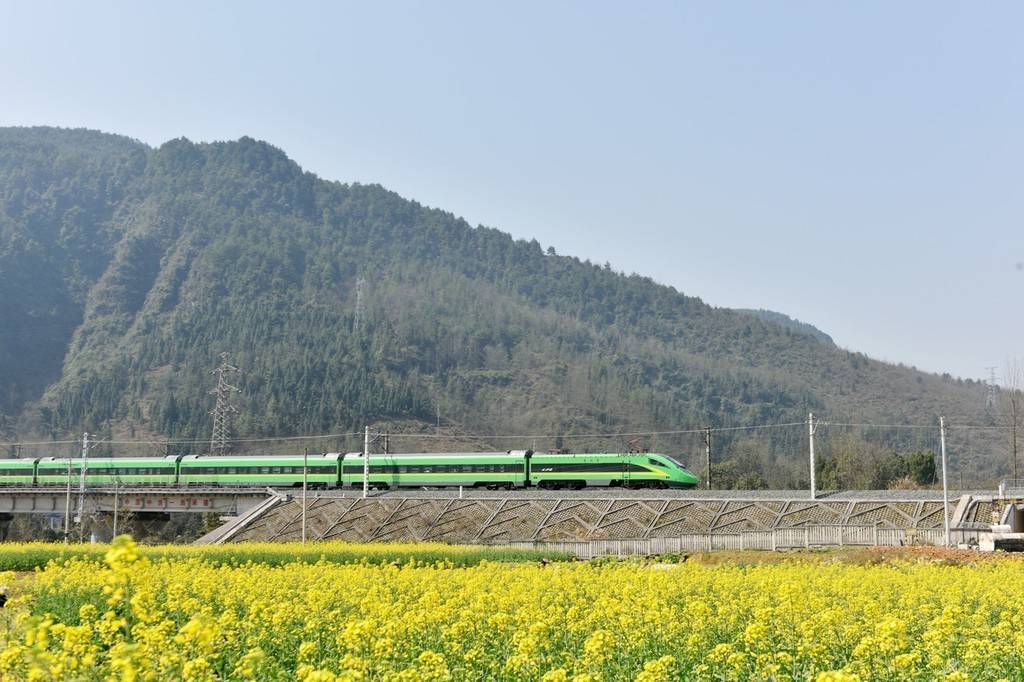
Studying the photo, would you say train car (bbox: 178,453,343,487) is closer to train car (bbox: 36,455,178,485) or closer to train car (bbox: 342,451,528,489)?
train car (bbox: 342,451,528,489)

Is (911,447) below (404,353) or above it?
below

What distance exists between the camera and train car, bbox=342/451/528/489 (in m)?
58.3

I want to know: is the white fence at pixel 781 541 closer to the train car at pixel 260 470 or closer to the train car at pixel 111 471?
the train car at pixel 260 470

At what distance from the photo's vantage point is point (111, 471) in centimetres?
7094

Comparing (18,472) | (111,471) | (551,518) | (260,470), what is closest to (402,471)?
(260,470)

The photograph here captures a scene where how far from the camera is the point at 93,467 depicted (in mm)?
71750

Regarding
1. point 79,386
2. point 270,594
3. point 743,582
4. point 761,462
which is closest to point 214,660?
point 270,594

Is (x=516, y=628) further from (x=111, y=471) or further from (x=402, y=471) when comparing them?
(x=111, y=471)

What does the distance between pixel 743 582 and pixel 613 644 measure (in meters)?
8.36

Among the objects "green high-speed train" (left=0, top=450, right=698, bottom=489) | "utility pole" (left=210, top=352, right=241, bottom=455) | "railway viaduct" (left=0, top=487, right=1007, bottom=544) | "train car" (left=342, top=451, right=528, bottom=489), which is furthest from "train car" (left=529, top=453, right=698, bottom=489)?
"utility pole" (left=210, top=352, right=241, bottom=455)

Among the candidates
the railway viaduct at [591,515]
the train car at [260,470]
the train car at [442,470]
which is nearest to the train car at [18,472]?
the train car at [260,470]

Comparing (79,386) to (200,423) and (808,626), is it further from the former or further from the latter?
(808,626)

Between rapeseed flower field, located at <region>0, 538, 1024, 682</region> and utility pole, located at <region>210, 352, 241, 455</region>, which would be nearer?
rapeseed flower field, located at <region>0, 538, 1024, 682</region>

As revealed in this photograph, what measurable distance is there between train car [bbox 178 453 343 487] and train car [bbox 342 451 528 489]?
1157mm
